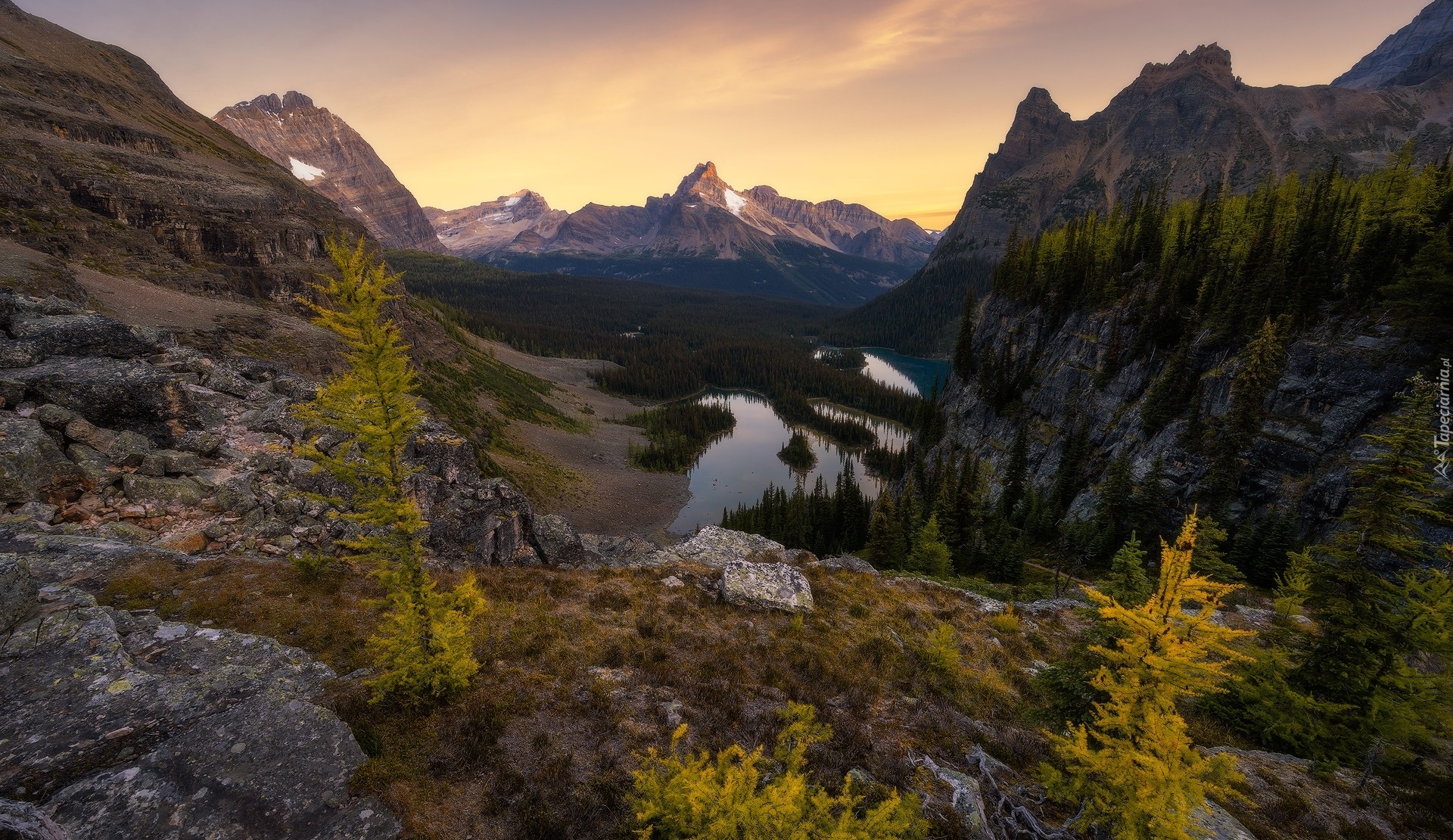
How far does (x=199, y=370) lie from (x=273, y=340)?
36.8 metres

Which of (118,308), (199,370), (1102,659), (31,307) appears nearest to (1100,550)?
(1102,659)

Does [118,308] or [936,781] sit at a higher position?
[118,308]

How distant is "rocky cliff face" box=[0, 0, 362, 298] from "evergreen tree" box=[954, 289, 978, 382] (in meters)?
114

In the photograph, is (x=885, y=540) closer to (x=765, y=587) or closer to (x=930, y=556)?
(x=930, y=556)

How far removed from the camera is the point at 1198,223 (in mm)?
74562

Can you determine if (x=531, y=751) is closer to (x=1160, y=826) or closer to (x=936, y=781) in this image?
(x=936, y=781)

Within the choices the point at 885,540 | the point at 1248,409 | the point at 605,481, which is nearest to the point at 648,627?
the point at 885,540

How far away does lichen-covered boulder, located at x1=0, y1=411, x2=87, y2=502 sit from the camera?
15766 millimetres

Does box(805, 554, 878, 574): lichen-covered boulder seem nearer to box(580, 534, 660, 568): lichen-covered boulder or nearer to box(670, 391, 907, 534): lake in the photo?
box(580, 534, 660, 568): lichen-covered boulder

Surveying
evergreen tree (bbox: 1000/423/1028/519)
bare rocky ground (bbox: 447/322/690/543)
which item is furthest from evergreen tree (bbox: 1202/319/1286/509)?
bare rocky ground (bbox: 447/322/690/543)

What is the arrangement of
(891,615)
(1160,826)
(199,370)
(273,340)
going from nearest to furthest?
1. (1160,826)
2. (891,615)
3. (199,370)
4. (273,340)

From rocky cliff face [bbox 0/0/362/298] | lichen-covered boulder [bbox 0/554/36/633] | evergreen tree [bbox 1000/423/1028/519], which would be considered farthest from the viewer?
evergreen tree [bbox 1000/423/1028/519]

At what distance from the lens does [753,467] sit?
440ft

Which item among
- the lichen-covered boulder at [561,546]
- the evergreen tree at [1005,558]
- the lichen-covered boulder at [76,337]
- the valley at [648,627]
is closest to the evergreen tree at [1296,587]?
the valley at [648,627]
